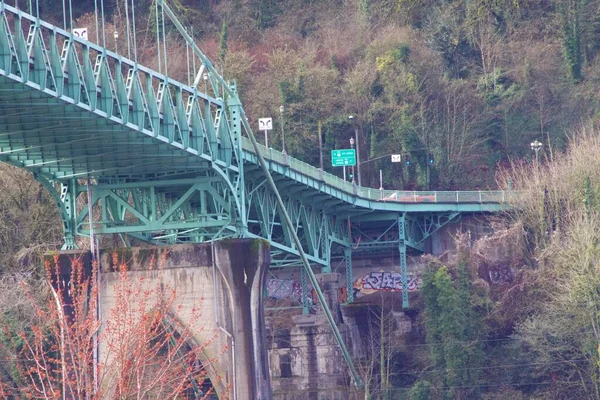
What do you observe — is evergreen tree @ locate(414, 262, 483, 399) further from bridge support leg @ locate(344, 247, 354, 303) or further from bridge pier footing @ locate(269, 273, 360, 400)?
bridge support leg @ locate(344, 247, 354, 303)

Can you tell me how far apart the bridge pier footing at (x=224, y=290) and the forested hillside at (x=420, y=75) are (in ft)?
110

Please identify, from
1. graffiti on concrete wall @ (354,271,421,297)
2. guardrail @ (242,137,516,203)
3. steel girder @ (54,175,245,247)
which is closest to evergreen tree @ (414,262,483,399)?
guardrail @ (242,137,516,203)

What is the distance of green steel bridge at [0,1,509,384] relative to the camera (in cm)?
5356

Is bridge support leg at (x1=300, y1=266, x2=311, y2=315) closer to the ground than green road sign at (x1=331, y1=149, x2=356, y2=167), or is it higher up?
closer to the ground

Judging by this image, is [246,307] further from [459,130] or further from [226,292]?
[459,130]

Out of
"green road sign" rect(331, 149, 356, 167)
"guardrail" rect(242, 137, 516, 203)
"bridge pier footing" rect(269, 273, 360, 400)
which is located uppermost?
"green road sign" rect(331, 149, 356, 167)

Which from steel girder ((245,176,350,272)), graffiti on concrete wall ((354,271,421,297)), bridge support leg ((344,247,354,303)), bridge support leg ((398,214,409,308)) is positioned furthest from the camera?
graffiti on concrete wall ((354,271,421,297))

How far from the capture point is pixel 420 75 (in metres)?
105

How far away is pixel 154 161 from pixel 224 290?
6.49 metres

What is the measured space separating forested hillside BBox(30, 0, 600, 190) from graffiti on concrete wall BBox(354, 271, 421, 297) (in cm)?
A: 871

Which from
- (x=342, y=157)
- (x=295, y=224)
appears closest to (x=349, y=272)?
(x=342, y=157)

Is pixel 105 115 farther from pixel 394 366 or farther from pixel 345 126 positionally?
pixel 345 126

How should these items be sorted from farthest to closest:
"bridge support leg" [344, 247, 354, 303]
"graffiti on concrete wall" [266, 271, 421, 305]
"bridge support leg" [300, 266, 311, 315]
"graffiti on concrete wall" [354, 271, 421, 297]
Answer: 1. "graffiti on concrete wall" [354, 271, 421, 297]
2. "graffiti on concrete wall" [266, 271, 421, 305]
3. "bridge support leg" [344, 247, 354, 303]
4. "bridge support leg" [300, 266, 311, 315]

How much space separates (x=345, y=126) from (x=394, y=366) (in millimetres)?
23730
